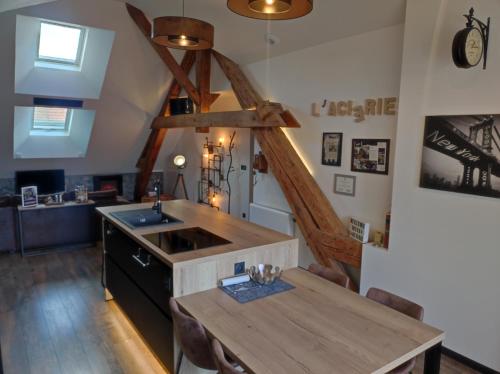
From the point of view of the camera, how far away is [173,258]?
2.34 metres

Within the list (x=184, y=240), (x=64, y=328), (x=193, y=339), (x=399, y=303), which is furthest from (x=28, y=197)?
(x=399, y=303)

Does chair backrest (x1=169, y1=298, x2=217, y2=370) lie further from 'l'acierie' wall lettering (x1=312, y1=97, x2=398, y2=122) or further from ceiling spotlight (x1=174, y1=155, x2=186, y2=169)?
ceiling spotlight (x1=174, y1=155, x2=186, y2=169)

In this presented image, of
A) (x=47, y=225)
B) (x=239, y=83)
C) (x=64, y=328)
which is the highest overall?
(x=239, y=83)

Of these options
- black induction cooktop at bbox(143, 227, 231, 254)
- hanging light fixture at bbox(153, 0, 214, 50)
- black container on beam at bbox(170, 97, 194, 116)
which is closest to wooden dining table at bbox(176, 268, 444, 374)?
black induction cooktop at bbox(143, 227, 231, 254)

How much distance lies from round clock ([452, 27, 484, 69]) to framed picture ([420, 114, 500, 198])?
43 cm

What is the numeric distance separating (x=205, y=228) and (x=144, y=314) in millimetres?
832

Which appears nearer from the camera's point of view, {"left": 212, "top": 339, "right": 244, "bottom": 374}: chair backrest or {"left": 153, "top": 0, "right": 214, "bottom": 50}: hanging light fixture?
{"left": 212, "top": 339, "right": 244, "bottom": 374}: chair backrest

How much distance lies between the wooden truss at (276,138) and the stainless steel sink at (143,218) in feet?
5.70

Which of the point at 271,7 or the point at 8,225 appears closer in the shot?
the point at 271,7

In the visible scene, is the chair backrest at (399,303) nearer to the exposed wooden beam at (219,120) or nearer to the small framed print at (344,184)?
the small framed print at (344,184)

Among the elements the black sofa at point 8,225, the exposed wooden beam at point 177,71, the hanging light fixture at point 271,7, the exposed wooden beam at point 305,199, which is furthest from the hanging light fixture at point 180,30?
the black sofa at point 8,225

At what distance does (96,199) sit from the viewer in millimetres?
6172

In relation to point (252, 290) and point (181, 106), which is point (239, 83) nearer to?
point (181, 106)

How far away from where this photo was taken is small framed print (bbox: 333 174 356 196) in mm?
4137
